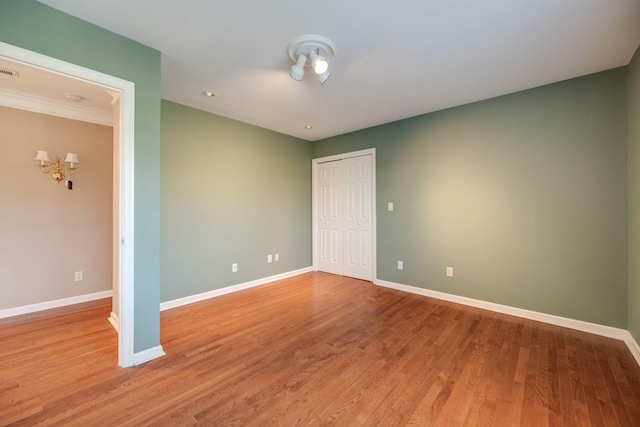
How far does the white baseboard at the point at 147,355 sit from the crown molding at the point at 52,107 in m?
3.14

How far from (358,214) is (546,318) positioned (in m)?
2.69

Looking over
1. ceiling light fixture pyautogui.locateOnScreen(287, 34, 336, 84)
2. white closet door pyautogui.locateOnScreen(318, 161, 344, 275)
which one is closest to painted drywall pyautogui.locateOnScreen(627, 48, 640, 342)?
ceiling light fixture pyautogui.locateOnScreen(287, 34, 336, 84)

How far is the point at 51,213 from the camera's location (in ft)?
10.3

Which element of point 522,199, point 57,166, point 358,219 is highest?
point 57,166

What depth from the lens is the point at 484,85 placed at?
2.78 metres

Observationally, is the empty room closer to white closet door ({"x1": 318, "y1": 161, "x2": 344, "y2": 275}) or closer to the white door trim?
the white door trim

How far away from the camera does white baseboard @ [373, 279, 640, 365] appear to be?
232 centimetres

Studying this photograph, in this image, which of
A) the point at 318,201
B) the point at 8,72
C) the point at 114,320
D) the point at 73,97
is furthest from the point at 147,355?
the point at 318,201

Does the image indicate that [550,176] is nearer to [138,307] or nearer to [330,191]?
[330,191]

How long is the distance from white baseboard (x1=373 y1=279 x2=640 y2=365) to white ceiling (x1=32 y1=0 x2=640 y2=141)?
8.16 ft

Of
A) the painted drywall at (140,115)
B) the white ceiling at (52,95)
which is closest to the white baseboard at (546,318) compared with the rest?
the painted drywall at (140,115)

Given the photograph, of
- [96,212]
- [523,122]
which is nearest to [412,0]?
[523,122]

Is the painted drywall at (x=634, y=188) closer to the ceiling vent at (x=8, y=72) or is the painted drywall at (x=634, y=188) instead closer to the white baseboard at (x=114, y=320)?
the white baseboard at (x=114, y=320)

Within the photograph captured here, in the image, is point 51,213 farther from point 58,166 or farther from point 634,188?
point 634,188
